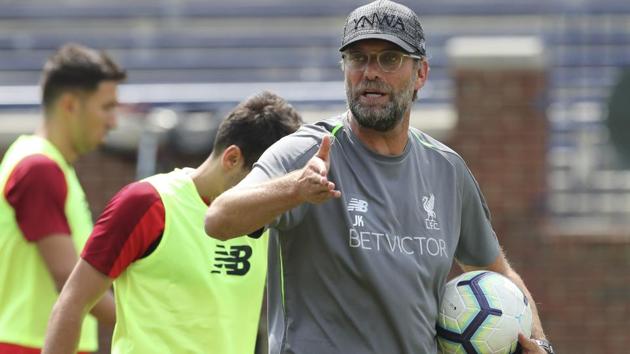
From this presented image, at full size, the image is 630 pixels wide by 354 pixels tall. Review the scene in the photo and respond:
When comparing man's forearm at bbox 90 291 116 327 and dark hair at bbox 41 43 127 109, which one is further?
dark hair at bbox 41 43 127 109

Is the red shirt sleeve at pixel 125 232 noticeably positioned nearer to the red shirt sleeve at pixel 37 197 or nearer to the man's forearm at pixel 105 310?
the man's forearm at pixel 105 310

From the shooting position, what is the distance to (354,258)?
3949 mm

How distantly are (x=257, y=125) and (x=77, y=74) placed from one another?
231cm

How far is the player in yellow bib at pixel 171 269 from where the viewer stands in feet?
15.4

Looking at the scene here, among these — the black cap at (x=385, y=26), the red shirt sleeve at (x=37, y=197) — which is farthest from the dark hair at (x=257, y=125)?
the red shirt sleeve at (x=37, y=197)

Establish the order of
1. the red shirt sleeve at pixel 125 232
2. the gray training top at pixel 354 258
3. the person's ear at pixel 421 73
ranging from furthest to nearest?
the red shirt sleeve at pixel 125 232, the person's ear at pixel 421 73, the gray training top at pixel 354 258

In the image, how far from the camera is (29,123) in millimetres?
11258

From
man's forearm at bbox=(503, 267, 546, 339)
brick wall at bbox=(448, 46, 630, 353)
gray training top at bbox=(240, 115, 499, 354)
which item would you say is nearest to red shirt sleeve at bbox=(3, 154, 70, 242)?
gray training top at bbox=(240, 115, 499, 354)

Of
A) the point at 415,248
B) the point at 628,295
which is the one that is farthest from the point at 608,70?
the point at 415,248

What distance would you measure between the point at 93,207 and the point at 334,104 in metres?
2.48

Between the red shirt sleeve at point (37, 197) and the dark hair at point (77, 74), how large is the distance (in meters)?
0.80

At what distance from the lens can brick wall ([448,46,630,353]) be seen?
10.5 meters

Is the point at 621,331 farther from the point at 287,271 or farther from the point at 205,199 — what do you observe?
the point at 287,271

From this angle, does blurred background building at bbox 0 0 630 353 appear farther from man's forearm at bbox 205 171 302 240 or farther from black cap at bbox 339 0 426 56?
man's forearm at bbox 205 171 302 240
